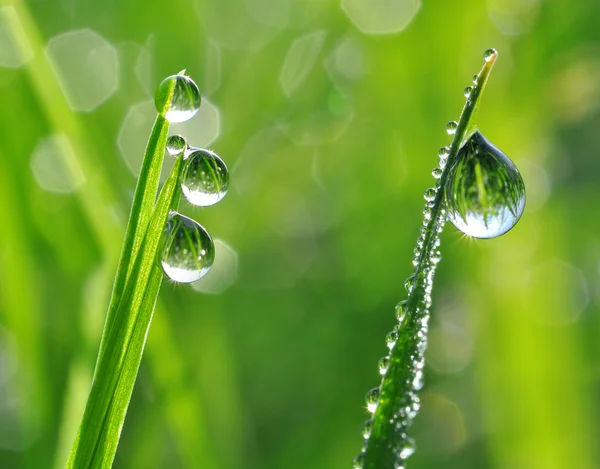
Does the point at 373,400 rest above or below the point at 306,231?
below

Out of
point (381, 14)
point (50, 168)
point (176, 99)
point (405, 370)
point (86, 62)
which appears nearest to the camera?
point (405, 370)

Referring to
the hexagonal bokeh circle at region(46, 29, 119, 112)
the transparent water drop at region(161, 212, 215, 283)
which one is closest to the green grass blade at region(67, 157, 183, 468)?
the transparent water drop at region(161, 212, 215, 283)

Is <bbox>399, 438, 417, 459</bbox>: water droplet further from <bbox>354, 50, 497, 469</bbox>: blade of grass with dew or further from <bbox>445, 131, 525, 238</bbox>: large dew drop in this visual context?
<bbox>445, 131, 525, 238</bbox>: large dew drop

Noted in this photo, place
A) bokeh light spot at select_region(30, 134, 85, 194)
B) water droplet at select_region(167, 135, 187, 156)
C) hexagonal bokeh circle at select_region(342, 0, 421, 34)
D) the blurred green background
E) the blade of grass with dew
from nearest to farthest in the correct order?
1. the blade of grass with dew
2. water droplet at select_region(167, 135, 187, 156)
3. the blurred green background
4. bokeh light spot at select_region(30, 134, 85, 194)
5. hexagonal bokeh circle at select_region(342, 0, 421, 34)

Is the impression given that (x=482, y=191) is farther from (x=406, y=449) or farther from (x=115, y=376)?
(x=115, y=376)

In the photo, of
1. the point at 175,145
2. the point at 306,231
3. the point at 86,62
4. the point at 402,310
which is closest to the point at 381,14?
the point at 306,231

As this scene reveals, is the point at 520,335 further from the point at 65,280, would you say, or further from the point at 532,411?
the point at 65,280

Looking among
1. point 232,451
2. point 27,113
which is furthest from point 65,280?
point 232,451
